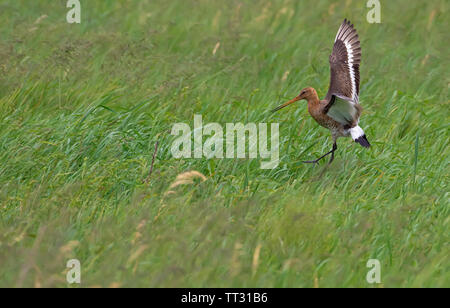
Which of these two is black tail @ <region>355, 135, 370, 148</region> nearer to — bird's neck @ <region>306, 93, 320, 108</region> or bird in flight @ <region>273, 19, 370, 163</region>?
bird in flight @ <region>273, 19, 370, 163</region>

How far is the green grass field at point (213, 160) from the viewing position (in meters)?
4.62

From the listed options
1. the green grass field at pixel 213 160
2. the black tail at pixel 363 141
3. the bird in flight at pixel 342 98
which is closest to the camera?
the green grass field at pixel 213 160

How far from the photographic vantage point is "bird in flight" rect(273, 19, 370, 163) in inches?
256

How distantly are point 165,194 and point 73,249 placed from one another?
0.80 meters

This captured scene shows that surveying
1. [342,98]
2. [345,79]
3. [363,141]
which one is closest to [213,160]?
[342,98]

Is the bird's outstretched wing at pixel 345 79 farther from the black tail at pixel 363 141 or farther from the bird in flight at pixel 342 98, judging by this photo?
the black tail at pixel 363 141

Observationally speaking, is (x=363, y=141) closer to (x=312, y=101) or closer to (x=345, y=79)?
(x=312, y=101)

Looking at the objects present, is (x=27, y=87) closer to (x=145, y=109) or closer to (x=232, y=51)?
(x=145, y=109)

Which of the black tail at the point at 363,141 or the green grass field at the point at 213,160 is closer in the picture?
the green grass field at the point at 213,160

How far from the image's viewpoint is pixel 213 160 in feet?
20.2

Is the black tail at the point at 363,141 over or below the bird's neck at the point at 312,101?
below

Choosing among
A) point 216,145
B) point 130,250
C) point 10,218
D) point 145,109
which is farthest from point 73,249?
point 145,109

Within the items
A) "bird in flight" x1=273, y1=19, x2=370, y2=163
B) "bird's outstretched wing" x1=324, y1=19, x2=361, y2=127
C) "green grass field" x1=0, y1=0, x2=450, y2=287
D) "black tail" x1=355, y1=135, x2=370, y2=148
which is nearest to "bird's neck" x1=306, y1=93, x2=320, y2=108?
"bird in flight" x1=273, y1=19, x2=370, y2=163

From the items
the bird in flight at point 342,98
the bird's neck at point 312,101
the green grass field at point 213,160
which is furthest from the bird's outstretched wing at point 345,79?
the green grass field at point 213,160
